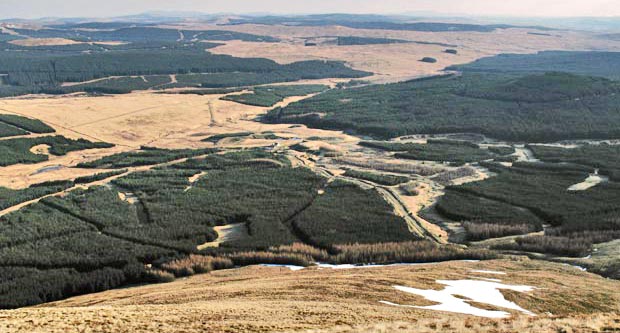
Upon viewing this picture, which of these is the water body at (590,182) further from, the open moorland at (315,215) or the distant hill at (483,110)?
the distant hill at (483,110)

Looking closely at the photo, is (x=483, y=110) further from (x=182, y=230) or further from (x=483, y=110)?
(x=182, y=230)

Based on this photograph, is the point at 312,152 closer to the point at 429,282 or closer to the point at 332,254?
the point at 332,254

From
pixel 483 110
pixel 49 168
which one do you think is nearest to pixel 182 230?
pixel 49 168

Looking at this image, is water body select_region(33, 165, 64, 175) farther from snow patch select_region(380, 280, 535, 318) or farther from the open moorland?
snow patch select_region(380, 280, 535, 318)

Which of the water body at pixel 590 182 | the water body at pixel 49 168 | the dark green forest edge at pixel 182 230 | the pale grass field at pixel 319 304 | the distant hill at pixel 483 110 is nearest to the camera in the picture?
the pale grass field at pixel 319 304

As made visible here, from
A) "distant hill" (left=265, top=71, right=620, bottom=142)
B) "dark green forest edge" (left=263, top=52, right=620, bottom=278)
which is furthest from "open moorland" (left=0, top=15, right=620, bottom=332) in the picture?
"distant hill" (left=265, top=71, right=620, bottom=142)

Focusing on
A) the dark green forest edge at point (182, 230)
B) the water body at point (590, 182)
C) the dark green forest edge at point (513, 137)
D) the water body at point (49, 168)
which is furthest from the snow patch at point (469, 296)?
the water body at point (49, 168)

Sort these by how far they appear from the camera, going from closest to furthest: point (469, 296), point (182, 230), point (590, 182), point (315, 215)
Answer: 1. point (469, 296)
2. point (182, 230)
3. point (315, 215)
4. point (590, 182)
